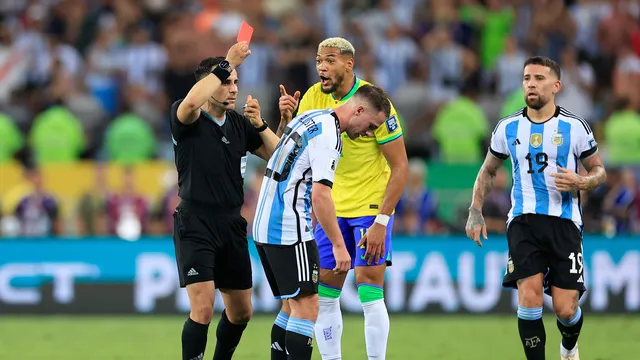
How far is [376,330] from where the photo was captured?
8.84 m

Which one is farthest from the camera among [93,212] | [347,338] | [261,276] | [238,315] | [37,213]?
[93,212]

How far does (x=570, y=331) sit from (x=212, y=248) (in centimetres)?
304

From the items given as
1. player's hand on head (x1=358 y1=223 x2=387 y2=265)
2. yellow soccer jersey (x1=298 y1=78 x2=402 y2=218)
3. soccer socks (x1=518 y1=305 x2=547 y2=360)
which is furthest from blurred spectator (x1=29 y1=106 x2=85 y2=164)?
soccer socks (x1=518 y1=305 x2=547 y2=360)

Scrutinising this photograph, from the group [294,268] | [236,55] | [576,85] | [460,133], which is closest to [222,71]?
[236,55]

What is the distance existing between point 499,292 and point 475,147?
307cm

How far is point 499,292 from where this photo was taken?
14.7 m

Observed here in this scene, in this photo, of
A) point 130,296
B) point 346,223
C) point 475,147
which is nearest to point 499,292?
point 475,147

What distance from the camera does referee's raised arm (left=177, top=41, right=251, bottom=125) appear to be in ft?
26.5

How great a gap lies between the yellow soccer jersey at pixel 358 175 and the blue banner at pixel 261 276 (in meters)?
5.34

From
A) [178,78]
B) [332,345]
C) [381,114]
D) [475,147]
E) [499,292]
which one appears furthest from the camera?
[178,78]

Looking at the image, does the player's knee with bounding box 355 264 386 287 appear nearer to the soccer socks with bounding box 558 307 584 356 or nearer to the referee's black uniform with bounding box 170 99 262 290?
the referee's black uniform with bounding box 170 99 262 290

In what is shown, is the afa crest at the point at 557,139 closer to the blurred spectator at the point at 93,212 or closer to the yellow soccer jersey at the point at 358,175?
the yellow soccer jersey at the point at 358,175

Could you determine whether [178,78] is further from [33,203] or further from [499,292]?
[499,292]

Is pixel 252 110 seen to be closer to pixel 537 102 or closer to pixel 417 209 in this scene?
pixel 537 102
